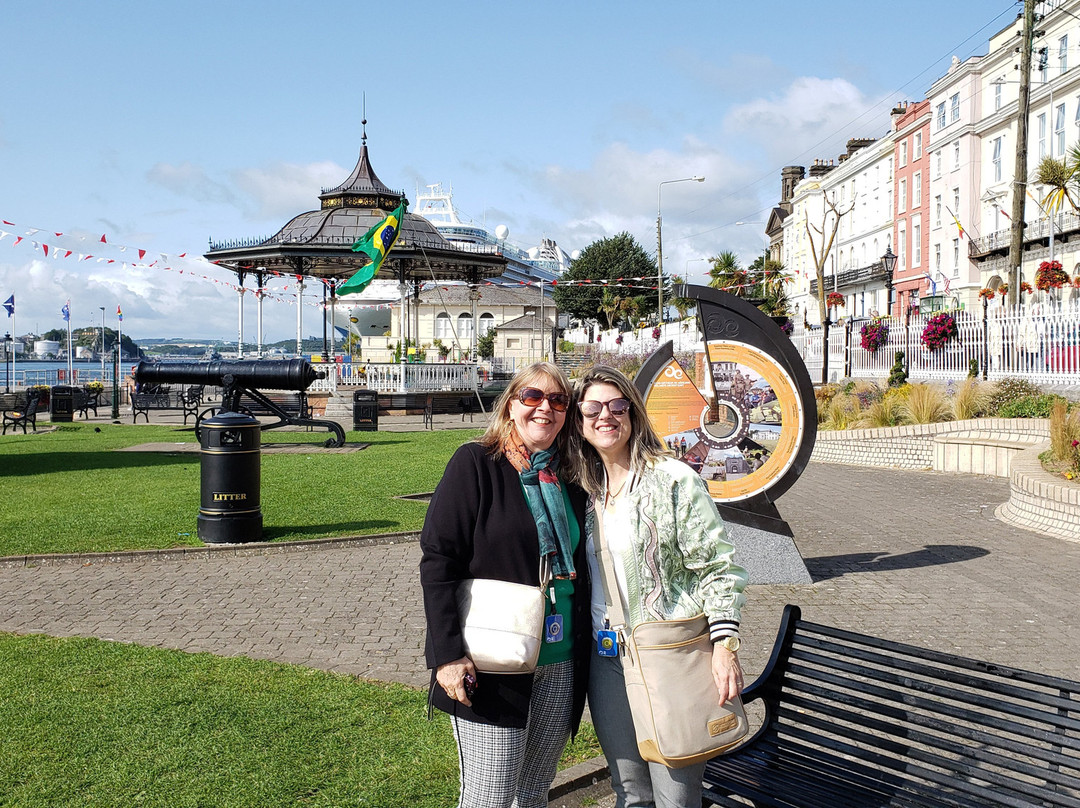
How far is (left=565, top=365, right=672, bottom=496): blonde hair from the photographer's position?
311 cm

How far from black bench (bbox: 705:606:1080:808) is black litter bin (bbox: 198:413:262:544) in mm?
6968

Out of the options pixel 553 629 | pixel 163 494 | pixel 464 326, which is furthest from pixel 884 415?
pixel 464 326

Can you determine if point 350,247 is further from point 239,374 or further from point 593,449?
point 593,449

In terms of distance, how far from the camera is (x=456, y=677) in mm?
2887

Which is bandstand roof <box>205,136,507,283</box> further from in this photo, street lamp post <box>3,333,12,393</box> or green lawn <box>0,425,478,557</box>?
green lawn <box>0,425,478,557</box>

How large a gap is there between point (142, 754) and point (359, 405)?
20324mm

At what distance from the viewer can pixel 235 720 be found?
4742 millimetres

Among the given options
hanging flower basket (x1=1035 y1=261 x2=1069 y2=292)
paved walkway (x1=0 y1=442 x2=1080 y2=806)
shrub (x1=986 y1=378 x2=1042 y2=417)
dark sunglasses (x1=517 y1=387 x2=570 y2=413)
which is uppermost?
hanging flower basket (x1=1035 y1=261 x2=1069 y2=292)

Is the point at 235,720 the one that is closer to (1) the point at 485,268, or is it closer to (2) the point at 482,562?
(2) the point at 482,562

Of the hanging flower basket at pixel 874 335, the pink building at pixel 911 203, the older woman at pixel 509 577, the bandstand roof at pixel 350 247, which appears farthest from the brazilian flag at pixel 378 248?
the pink building at pixel 911 203

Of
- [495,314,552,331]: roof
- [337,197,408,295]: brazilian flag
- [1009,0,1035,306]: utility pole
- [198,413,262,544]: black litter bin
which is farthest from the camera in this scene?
[495,314,552,331]: roof

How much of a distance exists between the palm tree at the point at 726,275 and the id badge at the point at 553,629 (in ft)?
179

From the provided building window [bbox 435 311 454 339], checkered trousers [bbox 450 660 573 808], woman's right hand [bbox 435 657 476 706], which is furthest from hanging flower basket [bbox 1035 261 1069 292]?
building window [bbox 435 311 454 339]

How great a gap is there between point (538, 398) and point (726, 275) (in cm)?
6463
